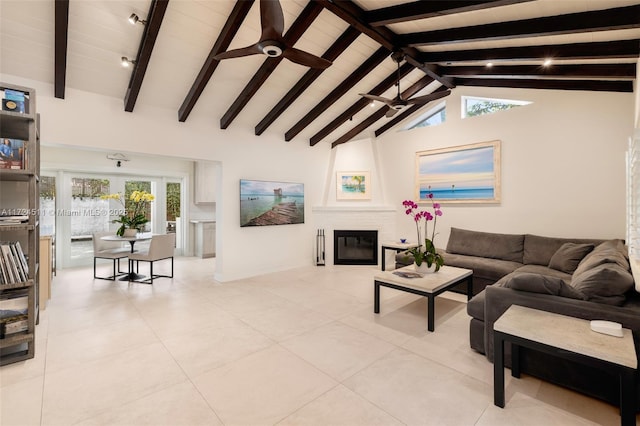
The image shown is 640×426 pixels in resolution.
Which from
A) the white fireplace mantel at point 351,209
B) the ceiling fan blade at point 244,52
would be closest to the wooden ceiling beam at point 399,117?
the white fireplace mantel at point 351,209

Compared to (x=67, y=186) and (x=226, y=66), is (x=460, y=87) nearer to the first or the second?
(x=226, y=66)

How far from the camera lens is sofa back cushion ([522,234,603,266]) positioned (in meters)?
4.28

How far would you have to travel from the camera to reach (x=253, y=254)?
5625mm

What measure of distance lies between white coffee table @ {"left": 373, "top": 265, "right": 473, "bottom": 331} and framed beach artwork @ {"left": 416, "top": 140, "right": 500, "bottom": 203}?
6.94 ft

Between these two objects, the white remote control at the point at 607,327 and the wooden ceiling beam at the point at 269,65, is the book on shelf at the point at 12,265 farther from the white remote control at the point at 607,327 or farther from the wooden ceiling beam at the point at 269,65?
the white remote control at the point at 607,327

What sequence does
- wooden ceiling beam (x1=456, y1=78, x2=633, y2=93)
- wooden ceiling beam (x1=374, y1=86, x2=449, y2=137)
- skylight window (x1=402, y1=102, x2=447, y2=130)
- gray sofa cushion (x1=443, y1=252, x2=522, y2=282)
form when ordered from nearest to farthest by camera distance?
wooden ceiling beam (x1=456, y1=78, x2=633, y2=93)
gray sofa cushion (x1=443, y1=252, x2=522, y2=282)
skylight window (x1=402, y1=102, x2=447, y2=130)
wooden ceiling beam (x1=374, y1=86, x2=449, y2=137)

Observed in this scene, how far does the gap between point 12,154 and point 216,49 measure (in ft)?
7.28

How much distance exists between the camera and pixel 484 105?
17.7 feet

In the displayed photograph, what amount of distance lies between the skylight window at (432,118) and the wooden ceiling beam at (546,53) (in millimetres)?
1733

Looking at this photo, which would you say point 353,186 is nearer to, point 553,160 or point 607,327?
point 553,160

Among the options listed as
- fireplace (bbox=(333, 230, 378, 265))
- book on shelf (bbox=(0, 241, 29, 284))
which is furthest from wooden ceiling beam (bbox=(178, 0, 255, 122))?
fireplace (bbox=(333, 230, 378, 265))

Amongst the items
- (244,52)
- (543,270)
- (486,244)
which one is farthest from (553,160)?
(244,52)

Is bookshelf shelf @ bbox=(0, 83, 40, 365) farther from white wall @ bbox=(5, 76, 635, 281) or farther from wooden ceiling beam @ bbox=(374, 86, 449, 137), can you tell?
wooden ceiling beam @ bbox=(374, 86, 449, 137)

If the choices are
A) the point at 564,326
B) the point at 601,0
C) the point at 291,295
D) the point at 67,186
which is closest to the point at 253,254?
the point at 291,295
